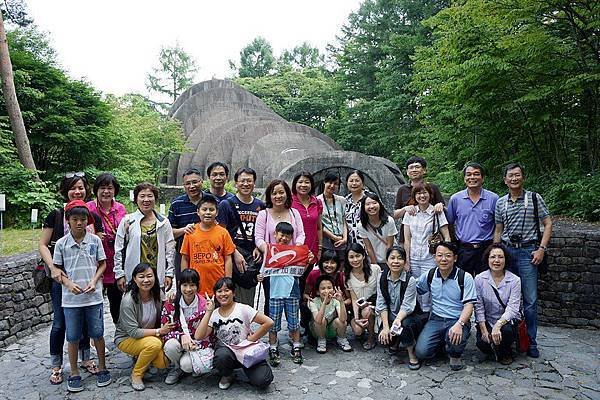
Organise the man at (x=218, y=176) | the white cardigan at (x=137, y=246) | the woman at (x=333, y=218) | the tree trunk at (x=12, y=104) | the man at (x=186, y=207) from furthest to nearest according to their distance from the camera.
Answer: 1. the tree trunk at (x=12, y=104)
2. the woman at (x=333, y=218)
3. the man at (x=218, y=176)
4. the man at (x=186, y=207)
5. the white cardigan at (x=137, y=246)

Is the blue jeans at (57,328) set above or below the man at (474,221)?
below

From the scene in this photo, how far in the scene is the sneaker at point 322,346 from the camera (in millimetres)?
4719

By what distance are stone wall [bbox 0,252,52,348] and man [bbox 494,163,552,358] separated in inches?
200

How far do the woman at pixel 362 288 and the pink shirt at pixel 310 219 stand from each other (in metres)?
0.37

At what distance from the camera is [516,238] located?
4.62 meters

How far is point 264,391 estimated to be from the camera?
3.96 metres

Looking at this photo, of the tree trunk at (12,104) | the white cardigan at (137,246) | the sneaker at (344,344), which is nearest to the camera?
the white cardigan at (137,246)

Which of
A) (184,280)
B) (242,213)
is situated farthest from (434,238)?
(184,280)

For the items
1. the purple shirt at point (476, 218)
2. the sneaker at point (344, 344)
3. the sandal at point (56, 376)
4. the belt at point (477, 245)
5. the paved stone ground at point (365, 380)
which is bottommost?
the paved stone ground at point (365, 380)

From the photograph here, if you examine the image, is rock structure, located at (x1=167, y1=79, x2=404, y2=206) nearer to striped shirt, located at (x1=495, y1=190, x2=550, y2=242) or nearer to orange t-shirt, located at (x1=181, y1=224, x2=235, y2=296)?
striped shirt, located at (x1=495, y1=190, x2=550, y2=242)

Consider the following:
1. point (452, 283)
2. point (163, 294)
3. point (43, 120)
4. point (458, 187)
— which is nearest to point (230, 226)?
point (163, 294)

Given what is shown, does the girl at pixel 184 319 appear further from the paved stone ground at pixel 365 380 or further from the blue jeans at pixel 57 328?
the blue jeans at pixel 57 328

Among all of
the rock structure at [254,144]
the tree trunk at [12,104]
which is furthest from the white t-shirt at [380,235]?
the tree trunk at [12,104]

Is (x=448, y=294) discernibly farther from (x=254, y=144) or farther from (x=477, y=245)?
(x=254, y=144)
